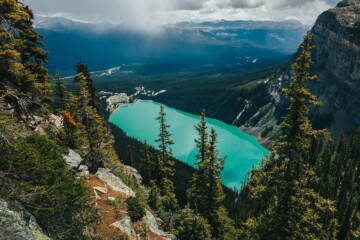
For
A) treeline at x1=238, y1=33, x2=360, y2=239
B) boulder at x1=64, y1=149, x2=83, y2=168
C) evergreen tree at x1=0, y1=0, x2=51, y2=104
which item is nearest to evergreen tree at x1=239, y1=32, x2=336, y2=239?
treeline at x1=238, y1=33, x2=360, y2=239

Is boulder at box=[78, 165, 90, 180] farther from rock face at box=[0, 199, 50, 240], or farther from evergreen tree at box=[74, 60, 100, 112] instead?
evergreen tree at box=[74, 60, 100, 112]

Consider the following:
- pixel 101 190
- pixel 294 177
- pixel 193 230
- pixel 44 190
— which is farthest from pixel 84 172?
pixel 294 177

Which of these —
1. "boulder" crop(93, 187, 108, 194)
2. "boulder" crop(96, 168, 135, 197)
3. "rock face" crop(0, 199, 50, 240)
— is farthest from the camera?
"boulder" crop(96, 168, 135, 197)

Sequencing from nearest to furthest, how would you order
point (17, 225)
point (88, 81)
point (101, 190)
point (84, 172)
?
point (17, 225), point (101, 190), point (84, 172), point (88, 81)

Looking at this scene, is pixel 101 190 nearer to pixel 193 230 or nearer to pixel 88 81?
pixel 193 230

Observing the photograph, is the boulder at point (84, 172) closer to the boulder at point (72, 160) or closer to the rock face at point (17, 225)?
the boulder at point (72, 160)

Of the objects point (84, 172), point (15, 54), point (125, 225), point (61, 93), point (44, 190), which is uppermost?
point (15, 54)
